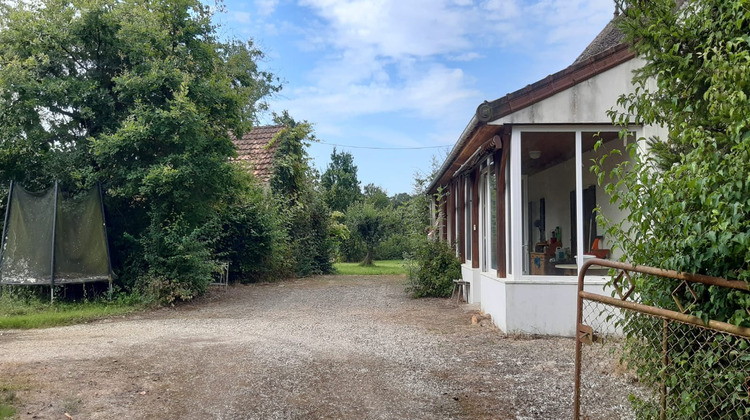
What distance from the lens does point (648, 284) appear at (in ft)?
8.91

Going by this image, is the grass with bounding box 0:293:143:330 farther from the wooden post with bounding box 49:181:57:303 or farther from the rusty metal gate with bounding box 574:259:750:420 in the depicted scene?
the rusty metal gate with bounding box 574:259:750:420

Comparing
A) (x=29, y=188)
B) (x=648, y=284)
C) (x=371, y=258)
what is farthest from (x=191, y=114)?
(x=371, y=258)

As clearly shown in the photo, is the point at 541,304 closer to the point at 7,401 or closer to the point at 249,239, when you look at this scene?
the point at 7,401

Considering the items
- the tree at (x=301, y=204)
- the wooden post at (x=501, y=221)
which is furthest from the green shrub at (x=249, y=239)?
the wooden post at (x=501, y=221)

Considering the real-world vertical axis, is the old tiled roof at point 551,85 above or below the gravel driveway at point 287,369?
above

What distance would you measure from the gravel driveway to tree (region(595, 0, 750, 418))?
2010 millimetres

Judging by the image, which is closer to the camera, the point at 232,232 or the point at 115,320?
the point at 115,320

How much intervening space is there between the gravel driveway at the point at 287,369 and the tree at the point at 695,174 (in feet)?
6.60

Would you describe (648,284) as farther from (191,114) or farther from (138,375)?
(191,114)

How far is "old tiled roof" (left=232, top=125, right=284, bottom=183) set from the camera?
18.7 m

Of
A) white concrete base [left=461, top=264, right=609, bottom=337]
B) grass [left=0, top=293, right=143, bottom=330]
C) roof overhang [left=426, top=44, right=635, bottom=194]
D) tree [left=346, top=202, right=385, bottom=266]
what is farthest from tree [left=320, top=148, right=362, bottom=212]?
white concrete base [left=461, top=264, right=609, bottom=337]

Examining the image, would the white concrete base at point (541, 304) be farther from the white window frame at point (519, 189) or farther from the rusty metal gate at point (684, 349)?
the rusty metal gate at point (684, 349)

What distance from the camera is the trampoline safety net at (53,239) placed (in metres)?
10.4

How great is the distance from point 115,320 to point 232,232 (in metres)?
6.94
